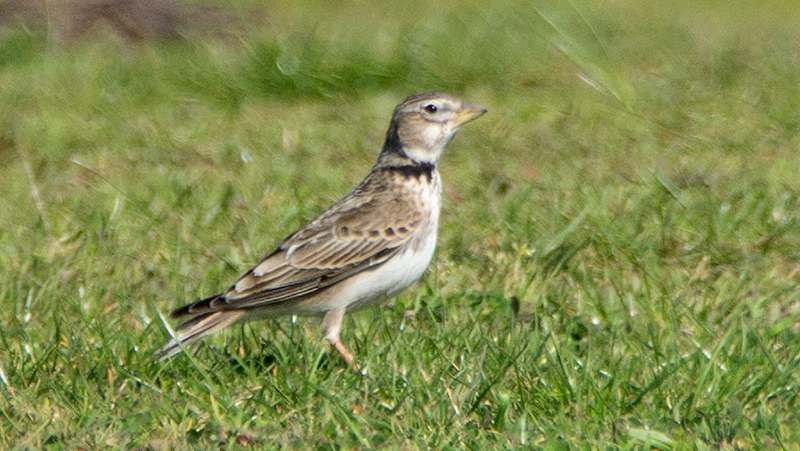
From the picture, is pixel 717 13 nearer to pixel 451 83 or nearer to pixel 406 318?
pixel 451 83

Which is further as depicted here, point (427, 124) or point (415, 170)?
point (427, 124)

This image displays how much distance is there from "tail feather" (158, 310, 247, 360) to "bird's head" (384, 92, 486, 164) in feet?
4.02

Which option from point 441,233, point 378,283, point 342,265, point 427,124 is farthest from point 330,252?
point 441,233

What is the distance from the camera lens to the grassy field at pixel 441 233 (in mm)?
4215

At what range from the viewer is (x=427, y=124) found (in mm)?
5691

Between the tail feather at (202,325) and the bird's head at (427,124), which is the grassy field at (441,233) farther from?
the bird's head at (427,124)

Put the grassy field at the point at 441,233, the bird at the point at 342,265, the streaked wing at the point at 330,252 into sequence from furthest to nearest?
the streaked wing at the point at 330,252 < the bird at the point at 342,265 < the grassy field at the point at 441,233

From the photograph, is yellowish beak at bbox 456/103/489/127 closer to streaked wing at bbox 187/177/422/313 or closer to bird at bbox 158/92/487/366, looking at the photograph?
bird at bbox 158/92/487/366

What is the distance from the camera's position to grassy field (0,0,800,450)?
4.21 metres

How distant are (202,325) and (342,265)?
67cm

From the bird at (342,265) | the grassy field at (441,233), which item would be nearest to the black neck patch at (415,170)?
the bird at (342,265)

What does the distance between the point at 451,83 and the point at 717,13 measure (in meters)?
5.21

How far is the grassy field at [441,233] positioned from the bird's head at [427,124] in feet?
1.90

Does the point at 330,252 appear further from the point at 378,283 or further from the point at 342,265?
the point at 378,283
